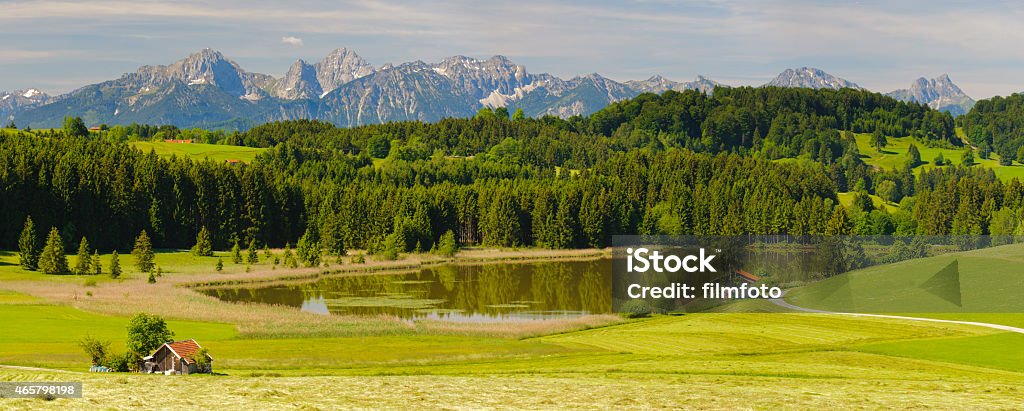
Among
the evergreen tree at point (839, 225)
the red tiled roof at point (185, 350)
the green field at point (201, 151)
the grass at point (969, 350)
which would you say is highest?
the green field at point (201, 151)

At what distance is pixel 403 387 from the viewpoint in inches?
1128

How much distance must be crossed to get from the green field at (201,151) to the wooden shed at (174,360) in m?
150

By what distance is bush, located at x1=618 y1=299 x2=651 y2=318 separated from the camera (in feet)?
214

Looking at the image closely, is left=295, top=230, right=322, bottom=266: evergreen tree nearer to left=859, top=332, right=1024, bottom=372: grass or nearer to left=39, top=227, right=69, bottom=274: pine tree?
left=39, top=227, right=69, bottom=274: pine tree

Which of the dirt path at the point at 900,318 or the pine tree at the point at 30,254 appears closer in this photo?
the dirt path at the point at 900,318

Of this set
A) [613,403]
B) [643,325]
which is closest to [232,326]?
[643,325]

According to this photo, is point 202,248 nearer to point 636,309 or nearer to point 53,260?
point 53,260

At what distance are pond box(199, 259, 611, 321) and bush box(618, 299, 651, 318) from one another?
463 cm

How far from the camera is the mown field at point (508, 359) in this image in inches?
1063

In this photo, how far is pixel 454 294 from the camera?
8169 centimetres

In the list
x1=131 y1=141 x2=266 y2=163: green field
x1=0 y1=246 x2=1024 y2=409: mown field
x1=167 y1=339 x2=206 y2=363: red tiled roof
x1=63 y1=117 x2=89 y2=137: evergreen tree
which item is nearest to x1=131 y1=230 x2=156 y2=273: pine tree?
x1=0 y1=246 x2=1024 y2=409: mown field

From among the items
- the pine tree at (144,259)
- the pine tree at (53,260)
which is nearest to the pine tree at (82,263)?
Result: the pine tree at (53,260)

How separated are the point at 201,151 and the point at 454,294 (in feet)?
413

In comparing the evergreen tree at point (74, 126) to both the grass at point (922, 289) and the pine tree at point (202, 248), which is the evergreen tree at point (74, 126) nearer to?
the pine tree at point (202, 248)
